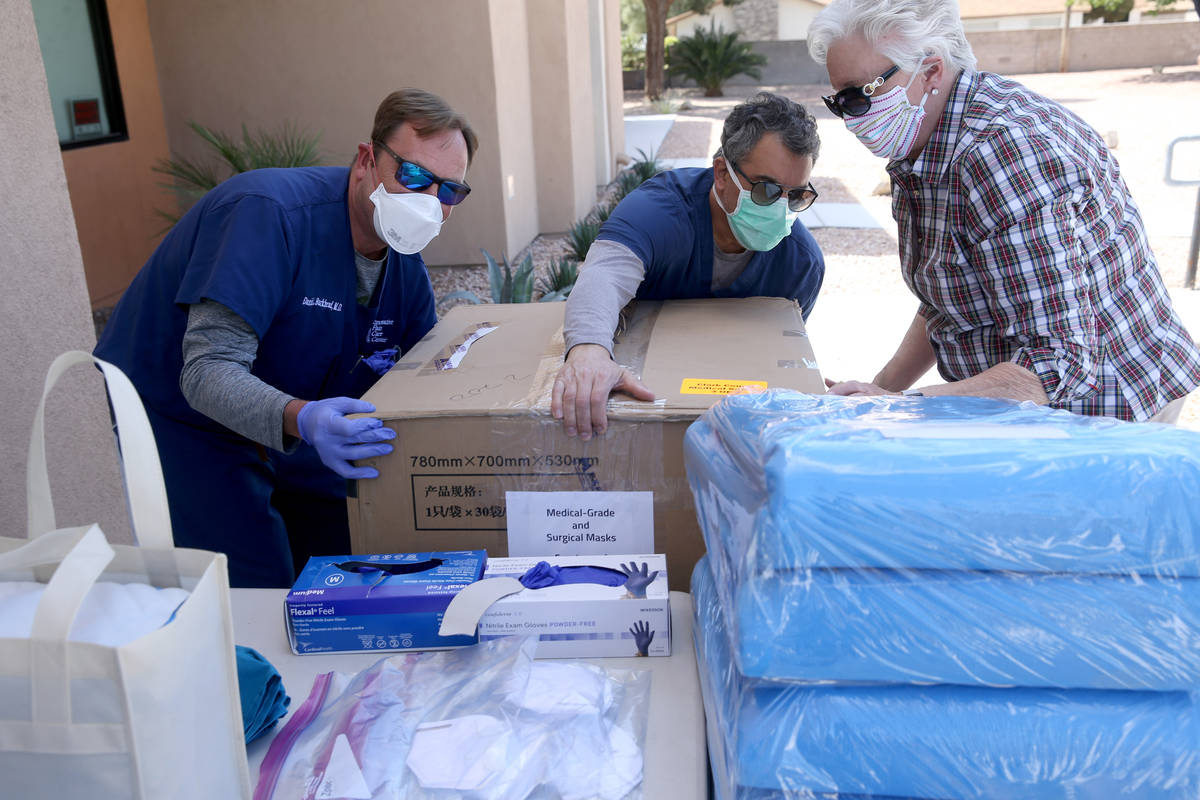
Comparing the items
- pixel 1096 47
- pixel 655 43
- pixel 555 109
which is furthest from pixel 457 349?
pixel 1096 47

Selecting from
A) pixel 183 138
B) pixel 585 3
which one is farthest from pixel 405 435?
pixel 585 3

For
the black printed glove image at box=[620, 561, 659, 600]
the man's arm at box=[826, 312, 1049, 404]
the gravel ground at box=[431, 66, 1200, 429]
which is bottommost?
the gravel ground at box=[431, 66, 1200, 429]

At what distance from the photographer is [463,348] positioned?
5.71 feet

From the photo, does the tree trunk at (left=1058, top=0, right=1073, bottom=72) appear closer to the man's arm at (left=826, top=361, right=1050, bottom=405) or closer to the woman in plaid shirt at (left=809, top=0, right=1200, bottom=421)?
the woman in plaid shirt at (left=809, top=0, right=1200, bottom=421)

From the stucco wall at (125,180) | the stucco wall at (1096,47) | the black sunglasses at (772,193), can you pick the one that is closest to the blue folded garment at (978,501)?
the black sunglasses at (772,193)

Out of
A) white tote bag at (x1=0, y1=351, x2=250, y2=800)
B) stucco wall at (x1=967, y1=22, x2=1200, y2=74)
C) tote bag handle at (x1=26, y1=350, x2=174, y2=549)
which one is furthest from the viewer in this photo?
stucco wall at (x1=967, y1=22, x2=1200, y2=74)

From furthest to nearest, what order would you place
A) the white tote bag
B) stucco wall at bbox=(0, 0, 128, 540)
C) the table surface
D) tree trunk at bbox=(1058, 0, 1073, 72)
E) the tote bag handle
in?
tree trunk at bbox=(1058, 0, 1073, 72), stucco wall at bbox=(0, 0, 128, 540), the table surface, the tote bag handle, the white tote bag

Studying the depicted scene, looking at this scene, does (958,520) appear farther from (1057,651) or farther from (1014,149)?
(1014,149)

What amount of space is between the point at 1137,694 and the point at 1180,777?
9 centimetres

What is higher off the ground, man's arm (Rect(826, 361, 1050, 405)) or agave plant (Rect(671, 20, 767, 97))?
agave plant (Rect(671, 20, 767, 97))

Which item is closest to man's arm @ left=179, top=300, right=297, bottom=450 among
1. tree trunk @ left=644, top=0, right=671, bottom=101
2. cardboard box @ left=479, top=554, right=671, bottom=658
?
cardboard box @ left=479, top=554, right=671, bottom=658

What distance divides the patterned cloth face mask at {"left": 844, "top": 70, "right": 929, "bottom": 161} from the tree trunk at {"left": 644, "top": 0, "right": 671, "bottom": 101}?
24915mm

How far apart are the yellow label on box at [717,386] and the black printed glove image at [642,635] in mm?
350

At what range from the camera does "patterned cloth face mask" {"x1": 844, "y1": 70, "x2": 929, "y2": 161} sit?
66.9 inches
